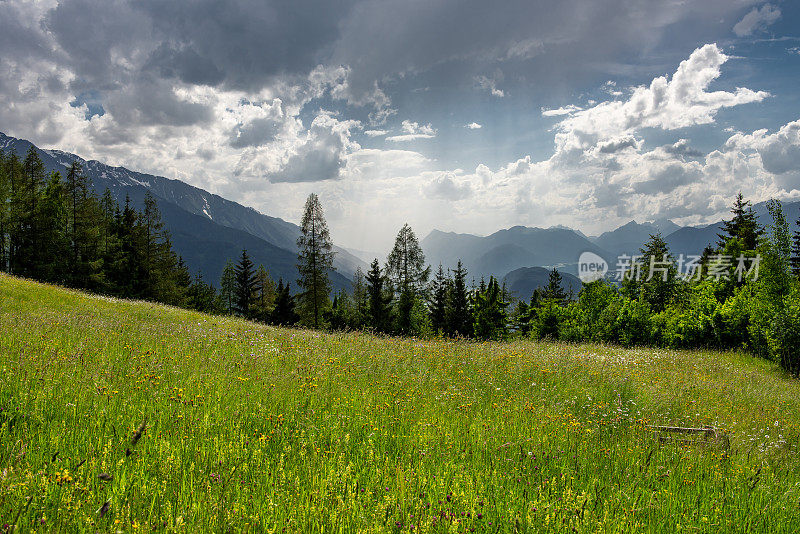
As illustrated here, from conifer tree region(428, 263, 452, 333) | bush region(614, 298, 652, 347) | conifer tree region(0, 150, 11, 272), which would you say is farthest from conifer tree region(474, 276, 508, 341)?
conifer tree region(0, 150, 11, 272)

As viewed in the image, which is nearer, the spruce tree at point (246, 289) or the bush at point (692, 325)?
the bush at point (692, 325)

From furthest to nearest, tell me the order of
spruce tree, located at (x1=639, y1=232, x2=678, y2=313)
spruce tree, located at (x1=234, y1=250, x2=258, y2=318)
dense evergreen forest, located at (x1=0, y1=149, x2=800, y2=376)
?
1. spruce tree, located at (x1=234, y1=250, x2=258, y2=318)
2. spruce tree, located at (x1=639, y1=232, x2=678, y2=313)
3. dense evergreen forest, located at (x1=0, y1=149, x2=800, y2=376)

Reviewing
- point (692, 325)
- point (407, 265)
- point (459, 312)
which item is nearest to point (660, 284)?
point (692, 325)

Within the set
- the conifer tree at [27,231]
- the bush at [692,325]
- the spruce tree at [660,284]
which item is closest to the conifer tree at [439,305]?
the spruce tree at [660,284]

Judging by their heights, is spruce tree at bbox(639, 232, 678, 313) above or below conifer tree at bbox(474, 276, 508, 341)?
above

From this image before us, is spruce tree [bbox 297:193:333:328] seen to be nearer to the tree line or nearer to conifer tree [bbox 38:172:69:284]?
the tree line

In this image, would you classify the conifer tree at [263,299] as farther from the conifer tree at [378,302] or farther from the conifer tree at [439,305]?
the conifer tree at [439,305]

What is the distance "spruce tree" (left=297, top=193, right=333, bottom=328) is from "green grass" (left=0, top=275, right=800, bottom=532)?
31716 mm

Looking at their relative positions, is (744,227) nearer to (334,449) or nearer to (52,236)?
(334,449)

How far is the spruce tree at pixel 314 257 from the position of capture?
40.8 m

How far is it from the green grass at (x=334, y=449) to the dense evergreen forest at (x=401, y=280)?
924 inches

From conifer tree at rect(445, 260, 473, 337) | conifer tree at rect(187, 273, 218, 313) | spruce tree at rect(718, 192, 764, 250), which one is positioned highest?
spruce tree at rect(718, 192, 764, 250)

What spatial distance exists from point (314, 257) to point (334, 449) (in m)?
38.1

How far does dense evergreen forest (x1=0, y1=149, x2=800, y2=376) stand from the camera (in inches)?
1178
